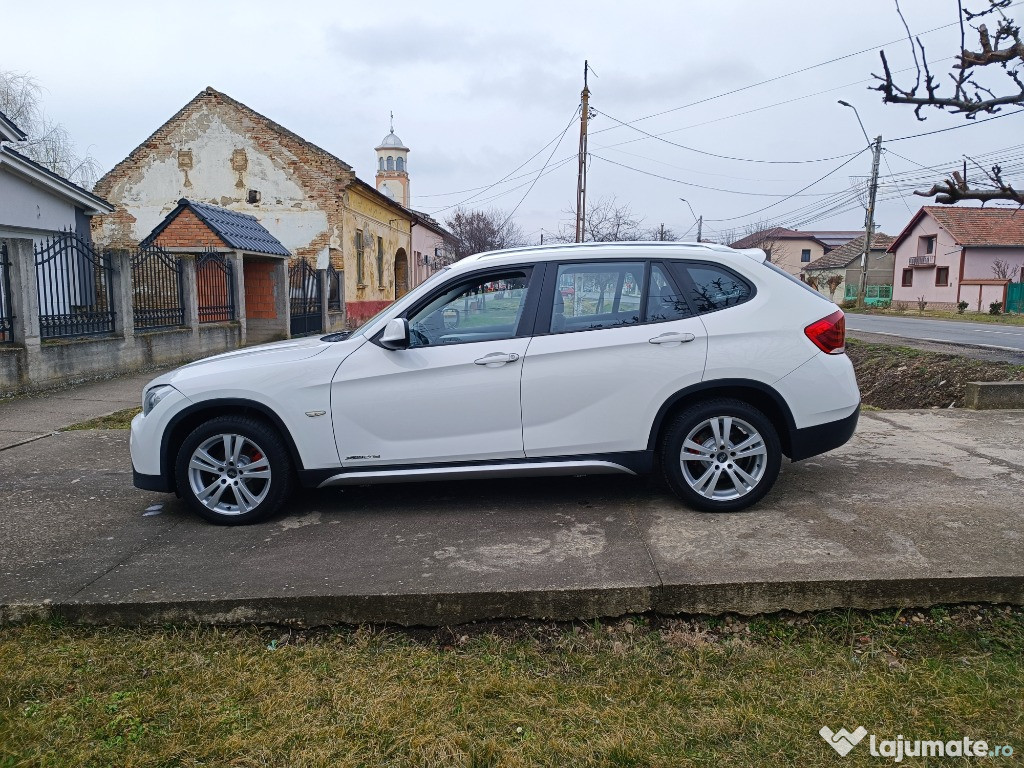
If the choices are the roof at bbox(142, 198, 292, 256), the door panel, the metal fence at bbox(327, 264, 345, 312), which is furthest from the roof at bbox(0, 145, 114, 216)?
Result: the door panel

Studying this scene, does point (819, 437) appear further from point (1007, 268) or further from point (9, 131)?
point (1007, 268)

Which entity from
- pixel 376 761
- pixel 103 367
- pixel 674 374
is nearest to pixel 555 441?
pixel 674 374

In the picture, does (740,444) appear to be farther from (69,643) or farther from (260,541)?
(69,643)

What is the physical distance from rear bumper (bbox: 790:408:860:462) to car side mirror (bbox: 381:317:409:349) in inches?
95.2

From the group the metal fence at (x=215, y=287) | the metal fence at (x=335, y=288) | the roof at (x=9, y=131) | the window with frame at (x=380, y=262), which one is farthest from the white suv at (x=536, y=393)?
the window with frame at (x=380, y=262)

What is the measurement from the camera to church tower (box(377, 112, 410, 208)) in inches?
2549

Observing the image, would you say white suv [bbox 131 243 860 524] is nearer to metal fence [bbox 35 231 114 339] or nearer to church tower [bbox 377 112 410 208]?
metal fence [bbox 35 231 114 339]

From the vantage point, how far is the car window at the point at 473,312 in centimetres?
464

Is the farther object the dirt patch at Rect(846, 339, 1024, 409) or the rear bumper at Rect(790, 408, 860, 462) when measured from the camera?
the dirt patch at Rect(846, 339, 1024, 409)

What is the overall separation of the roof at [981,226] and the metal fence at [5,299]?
154 feet

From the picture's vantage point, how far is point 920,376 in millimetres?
11898

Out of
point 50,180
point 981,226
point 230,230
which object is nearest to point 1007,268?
point 981,226

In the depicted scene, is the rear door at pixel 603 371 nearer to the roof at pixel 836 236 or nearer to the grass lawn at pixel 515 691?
the grass lawn at pixel 515 691

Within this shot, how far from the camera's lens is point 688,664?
3260mm
